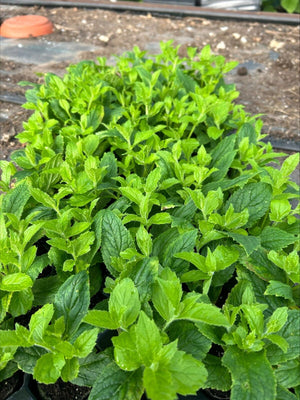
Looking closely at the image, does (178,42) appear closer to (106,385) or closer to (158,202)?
(158,202)

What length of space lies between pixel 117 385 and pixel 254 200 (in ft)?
3.03

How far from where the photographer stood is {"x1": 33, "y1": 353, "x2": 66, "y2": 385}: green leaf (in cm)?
124

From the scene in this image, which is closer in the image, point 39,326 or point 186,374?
point 186,374

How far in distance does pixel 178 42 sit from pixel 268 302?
4.46 m

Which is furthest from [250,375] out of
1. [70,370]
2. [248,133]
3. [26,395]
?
[248,133]

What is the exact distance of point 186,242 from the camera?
1.55 metres

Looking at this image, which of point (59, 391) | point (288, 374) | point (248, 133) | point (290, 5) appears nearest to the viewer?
point (288, 374)

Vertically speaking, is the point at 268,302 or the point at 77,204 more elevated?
the point at 77,204

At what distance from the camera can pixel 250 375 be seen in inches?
48.8

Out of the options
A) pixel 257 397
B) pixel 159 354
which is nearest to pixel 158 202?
pixel 159 354

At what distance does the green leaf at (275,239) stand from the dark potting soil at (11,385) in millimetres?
1059

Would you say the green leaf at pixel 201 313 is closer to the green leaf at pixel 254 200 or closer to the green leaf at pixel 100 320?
the green leaf at pixel 100 320

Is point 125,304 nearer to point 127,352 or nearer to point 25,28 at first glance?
point 127,352

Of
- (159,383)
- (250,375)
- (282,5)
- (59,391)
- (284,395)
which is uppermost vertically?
(282,5)
